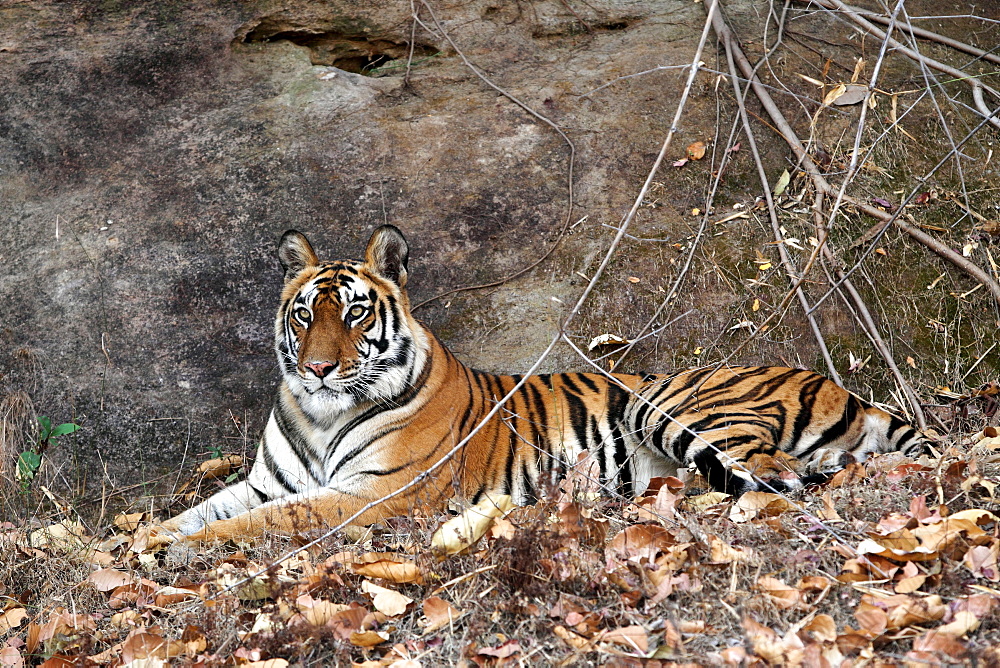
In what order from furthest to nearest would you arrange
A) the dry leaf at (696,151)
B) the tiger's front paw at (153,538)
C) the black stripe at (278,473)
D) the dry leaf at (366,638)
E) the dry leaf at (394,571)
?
the dry leaf at (696,151)
the black stripe at (278,473)
the tiger's front paw at (153,538)
the dry leaf at (394,571)
the dry leaf at (366,638)

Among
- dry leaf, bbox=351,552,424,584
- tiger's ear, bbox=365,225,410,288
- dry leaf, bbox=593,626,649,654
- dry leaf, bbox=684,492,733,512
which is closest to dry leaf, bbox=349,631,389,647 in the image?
dry leaf, bbox=351,552,424,584

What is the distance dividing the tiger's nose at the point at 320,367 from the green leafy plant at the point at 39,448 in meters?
1.64

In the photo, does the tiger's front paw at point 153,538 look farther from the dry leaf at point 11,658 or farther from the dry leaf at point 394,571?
the dry leaf at point 394,571

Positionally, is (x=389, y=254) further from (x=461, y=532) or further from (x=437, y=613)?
(x=437, y=613)

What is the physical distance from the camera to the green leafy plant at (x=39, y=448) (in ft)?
15.8

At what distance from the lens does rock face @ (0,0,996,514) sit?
543 centimetres

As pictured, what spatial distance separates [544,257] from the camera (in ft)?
19.2

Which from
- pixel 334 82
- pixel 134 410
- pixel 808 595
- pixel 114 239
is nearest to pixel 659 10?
pixel 334 82

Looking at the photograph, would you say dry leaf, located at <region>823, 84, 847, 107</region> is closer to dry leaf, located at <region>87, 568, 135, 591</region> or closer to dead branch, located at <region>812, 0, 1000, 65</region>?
dead branch, located at <region>812, 0, 1000, 65</region>

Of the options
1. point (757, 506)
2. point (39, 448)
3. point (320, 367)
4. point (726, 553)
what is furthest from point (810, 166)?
point (39, 448)

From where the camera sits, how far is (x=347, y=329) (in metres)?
4.48

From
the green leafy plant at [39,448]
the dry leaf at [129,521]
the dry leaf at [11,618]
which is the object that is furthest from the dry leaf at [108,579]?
the green leafy plant at [39,448]

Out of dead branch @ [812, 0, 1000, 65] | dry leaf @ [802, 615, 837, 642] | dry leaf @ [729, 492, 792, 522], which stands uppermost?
dead branch @ [812, 0, 1000, 65]

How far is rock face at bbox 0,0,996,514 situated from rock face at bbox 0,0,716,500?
2 centimetres
